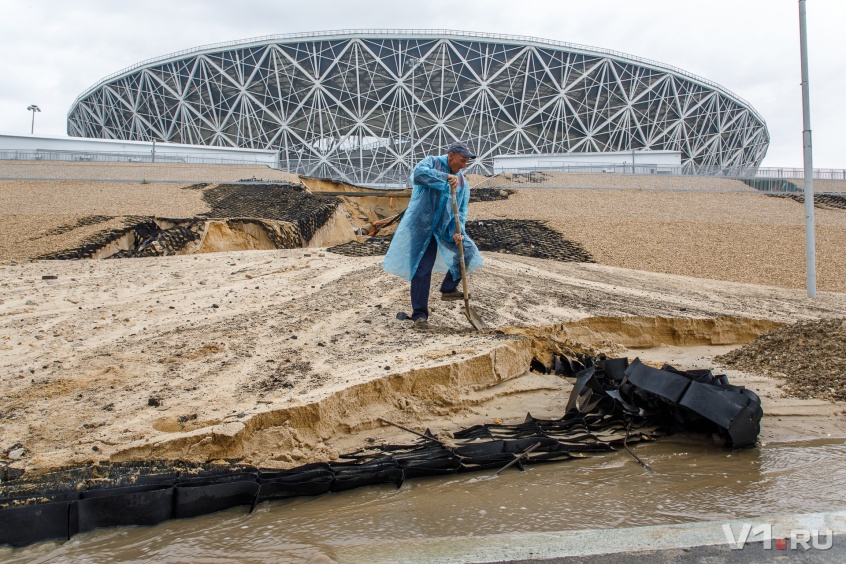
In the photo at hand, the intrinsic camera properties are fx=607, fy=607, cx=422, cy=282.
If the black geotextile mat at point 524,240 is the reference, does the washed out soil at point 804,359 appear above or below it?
below

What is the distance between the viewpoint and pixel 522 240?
49.1 ft

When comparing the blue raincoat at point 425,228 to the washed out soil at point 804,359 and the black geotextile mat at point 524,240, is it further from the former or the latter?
the black geotextile mat at point 524,240

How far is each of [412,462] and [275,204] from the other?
16302 mm

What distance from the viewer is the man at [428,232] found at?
5285mm

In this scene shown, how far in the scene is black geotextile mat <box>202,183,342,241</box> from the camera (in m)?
16.6

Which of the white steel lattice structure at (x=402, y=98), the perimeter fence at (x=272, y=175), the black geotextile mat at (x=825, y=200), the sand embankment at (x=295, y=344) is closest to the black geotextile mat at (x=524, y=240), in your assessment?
the sand embankment at (x=295, y=344)

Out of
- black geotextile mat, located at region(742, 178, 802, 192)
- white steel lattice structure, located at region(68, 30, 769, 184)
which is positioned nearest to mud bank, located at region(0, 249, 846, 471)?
black geotextile mat, located at region(742, 178, 802, 192)

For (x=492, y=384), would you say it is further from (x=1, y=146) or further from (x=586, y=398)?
(x=1, y=146)

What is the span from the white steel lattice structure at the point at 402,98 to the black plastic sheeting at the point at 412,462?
3901 centimetres

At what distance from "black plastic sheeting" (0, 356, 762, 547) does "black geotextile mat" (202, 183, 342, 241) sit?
13106 millimetres

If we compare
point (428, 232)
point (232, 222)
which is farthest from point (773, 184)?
point (428, 232)

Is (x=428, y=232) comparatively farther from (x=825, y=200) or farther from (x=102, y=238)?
(x=825, y=200)

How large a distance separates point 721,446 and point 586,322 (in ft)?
10.2

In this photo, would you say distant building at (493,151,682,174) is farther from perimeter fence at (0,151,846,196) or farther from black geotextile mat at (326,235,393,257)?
black geotextile mat at (326,235,393,257)
